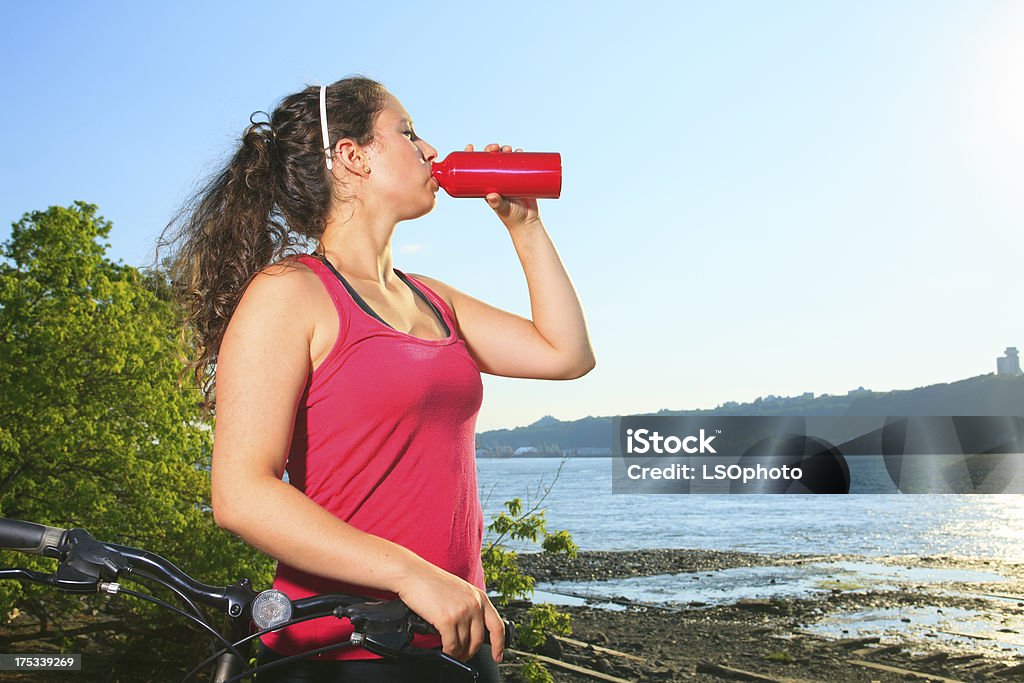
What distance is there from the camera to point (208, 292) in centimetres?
133

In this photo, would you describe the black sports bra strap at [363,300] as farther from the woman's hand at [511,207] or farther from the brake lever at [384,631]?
the brake lever at [384,631]

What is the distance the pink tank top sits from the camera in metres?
1.12

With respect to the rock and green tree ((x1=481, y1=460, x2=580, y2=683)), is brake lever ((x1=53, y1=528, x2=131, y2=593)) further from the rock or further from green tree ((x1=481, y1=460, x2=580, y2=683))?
the rock

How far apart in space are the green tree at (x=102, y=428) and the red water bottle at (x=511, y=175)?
794cm

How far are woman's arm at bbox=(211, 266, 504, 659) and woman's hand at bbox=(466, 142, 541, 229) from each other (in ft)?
1.42

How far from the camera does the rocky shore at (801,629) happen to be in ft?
42.1

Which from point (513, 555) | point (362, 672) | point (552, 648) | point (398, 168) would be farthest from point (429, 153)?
point (552, 648)

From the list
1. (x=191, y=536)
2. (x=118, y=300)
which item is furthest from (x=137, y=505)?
(x=118, y=300)

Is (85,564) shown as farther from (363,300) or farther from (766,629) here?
(766,629)

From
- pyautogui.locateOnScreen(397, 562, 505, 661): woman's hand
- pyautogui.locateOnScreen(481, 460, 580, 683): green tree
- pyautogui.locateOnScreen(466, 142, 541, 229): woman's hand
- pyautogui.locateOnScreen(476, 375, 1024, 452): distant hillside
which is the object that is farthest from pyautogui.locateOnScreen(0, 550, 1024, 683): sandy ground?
pyautogui.locateOnScreen(476, 375, 1024, 452): distant hillside

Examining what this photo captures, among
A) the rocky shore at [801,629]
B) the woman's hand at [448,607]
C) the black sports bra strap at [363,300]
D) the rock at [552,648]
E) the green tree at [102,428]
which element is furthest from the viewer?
the rocky shore at [801,629]

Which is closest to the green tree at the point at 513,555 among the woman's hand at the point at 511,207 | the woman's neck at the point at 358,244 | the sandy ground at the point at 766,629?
the sandy ground at the point at 766,629

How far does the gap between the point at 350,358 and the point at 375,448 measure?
0.11 metres

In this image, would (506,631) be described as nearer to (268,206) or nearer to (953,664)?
(268,206)
